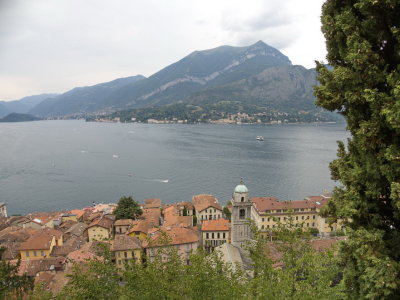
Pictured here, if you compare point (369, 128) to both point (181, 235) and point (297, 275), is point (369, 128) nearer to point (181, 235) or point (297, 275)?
point (297, 275)

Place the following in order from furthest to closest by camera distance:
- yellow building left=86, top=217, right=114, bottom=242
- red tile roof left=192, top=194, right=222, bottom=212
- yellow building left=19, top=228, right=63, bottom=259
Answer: red tile roof left=192, top=194, right=222, bottom=212 → yellow building left=86, top=217, right=114, bottom=242 → yellow building left=19, top=228, right=63, bottom=259

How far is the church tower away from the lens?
3756 cm

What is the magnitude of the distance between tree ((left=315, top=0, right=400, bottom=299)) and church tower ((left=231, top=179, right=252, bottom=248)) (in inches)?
1131

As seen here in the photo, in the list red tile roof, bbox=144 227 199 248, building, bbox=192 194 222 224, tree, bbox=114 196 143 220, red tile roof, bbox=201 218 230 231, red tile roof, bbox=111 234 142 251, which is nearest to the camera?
red tile roof, bbox=111 234 142 251

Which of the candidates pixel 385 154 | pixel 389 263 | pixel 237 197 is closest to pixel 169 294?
pixel 389 263

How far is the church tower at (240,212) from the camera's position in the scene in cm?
3756

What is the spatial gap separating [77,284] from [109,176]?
102 metres

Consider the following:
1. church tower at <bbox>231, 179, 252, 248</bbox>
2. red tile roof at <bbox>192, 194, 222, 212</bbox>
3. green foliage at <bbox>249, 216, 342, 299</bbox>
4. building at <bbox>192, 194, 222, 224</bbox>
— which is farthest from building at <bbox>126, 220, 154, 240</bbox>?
green foliage at <bbox>249, 216, 342, 299</bbox>

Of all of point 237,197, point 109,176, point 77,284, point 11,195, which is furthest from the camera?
point 109,176

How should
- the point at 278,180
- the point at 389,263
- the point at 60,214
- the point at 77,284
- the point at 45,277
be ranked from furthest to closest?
the point at 278,180, the point at 60,214, the point at 45,277, the point at 77,284, the point at 389,263

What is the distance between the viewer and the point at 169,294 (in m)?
11.0

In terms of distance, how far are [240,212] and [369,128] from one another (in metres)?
32.2

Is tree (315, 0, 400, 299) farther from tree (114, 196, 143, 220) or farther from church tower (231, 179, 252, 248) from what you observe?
tree (114, 196, 143, 220)

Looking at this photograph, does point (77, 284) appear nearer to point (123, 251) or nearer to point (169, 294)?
point (169, 294)
